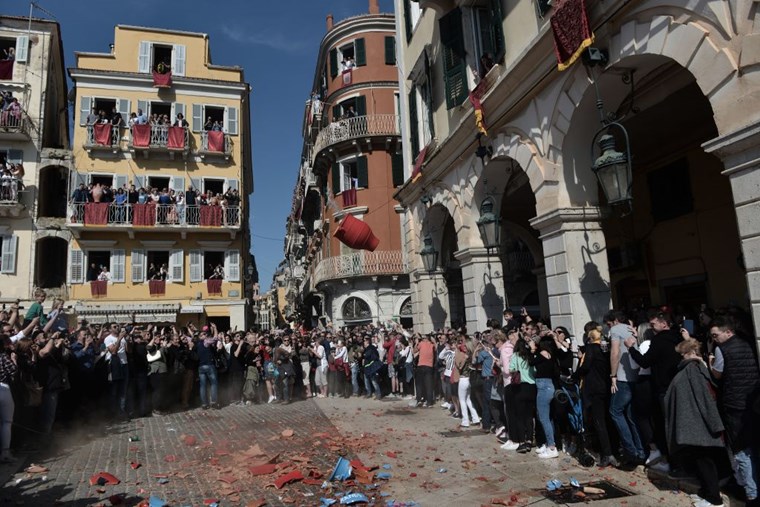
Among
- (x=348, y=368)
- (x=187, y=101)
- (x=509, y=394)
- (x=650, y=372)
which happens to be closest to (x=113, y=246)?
(x=187, y=101)

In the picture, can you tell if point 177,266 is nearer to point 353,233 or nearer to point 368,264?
point 368,264

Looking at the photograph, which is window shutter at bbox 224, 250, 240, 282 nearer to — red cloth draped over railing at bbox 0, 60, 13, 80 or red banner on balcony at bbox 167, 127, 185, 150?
red banner on balcony at bbox 167, 127, 185, 150

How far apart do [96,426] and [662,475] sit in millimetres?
10658

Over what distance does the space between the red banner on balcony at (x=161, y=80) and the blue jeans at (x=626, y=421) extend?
2608cm

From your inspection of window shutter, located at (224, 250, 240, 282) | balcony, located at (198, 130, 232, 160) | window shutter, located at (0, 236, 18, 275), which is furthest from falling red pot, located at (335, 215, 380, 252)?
window shutter, located at (0, 236, 18, 275)

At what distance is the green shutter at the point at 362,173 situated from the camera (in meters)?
26.9

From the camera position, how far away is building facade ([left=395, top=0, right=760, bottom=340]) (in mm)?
5625

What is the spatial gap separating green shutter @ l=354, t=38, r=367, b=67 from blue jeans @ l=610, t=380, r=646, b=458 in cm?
2470

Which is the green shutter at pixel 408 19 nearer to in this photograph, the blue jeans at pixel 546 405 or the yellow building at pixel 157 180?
the blue jeans at pixel 546 405

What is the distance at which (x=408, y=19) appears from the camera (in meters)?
16.2

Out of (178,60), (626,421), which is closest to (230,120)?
(178,60)

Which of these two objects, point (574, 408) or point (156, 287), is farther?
point (156, 287)

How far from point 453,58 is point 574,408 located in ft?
28.3

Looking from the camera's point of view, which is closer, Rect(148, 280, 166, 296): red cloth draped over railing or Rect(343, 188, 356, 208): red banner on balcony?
Rect(148, 280, 166, 296): red cloth draped over railing
